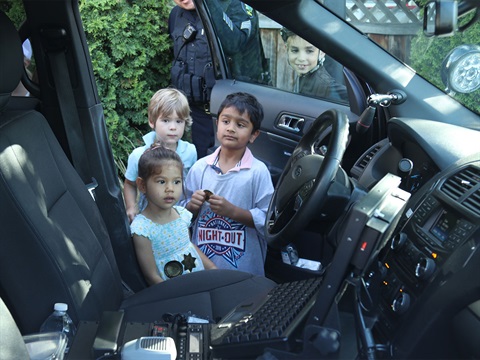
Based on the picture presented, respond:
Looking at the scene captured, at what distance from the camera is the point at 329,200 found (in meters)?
2.16

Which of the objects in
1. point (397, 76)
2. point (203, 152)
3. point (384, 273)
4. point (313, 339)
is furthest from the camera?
point (203, 152)

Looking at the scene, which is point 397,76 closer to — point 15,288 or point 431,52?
point 431,52

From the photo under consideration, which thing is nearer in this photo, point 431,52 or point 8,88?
point 8,88

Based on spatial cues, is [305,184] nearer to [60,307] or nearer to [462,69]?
[462,69]

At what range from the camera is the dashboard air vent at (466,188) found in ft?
5.76

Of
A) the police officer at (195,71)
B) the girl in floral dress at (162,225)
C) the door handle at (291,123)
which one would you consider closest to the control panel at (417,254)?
the girl in floral dress at (162,225)

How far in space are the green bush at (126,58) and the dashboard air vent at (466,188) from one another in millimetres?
4554

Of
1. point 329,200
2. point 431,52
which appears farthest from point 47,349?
point 431,52

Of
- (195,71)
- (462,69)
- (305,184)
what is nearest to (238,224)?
(305,184)

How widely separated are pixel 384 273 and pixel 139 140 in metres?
4.77

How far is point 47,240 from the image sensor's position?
198 centimetres

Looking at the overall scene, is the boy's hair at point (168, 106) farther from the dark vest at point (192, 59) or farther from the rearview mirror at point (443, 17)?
the rearview mirror at point (443, 17)

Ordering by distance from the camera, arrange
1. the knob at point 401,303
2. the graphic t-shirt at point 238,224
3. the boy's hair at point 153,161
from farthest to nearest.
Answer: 1. the graphic t-shirt at point 238,224
2. the boy's hair at point 153,161
3. the knob at point 401,303

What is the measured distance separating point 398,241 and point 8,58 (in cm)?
130
